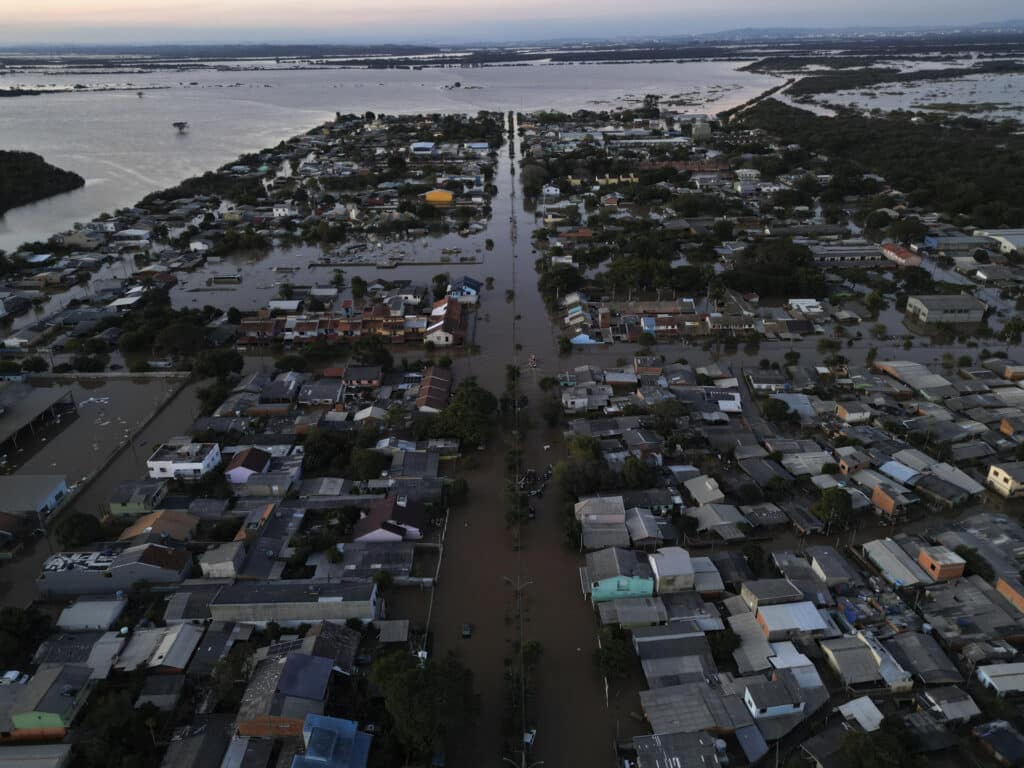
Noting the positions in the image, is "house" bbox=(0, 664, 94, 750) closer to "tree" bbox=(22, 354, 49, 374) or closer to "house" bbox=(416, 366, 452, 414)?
"house" bbox=(416, 366, 452, 414)

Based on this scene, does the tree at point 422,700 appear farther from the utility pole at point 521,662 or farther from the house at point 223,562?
the house at point 223,562

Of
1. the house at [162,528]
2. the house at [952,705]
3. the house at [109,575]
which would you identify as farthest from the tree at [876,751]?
the house at [162,528]

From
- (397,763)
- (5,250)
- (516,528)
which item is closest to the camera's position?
(397,763)

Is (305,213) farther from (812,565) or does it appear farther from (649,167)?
(812,565)

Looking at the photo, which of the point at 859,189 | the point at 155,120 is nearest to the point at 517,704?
A: the point at 859,189

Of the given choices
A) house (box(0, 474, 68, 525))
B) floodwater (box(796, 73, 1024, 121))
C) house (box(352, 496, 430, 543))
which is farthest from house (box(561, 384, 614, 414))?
floodwater (box(796, 73, 1024, 121))

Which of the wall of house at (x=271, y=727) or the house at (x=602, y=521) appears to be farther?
the house at (x=602, y=521)
